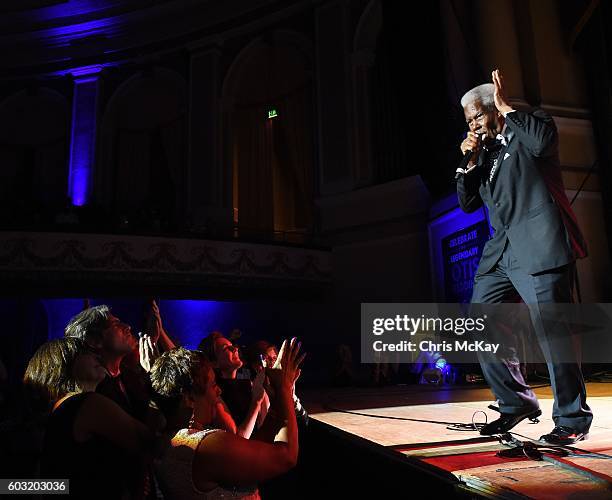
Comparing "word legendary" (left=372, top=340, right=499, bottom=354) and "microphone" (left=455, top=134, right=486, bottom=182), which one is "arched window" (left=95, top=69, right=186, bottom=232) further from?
"microphone" (left=455, top=134, right=486, bottom=182)

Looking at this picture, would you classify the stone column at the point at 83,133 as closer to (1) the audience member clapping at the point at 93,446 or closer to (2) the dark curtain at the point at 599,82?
(2) the dark curtain at the point at 599,82

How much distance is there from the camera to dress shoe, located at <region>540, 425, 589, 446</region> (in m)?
1.59

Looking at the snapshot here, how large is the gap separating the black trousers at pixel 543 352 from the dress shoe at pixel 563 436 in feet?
0.05

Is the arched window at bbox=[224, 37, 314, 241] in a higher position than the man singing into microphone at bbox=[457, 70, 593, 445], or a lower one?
higher

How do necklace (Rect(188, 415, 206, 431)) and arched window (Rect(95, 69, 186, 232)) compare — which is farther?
arched window (Rect(95, 69, 186, 232))

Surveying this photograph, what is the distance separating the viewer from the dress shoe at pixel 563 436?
1590 millimetres

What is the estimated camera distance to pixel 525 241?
1.79m

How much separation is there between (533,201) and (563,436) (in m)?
0.81

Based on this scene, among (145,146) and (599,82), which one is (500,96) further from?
(145,146)

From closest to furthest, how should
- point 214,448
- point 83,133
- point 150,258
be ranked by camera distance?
1. point 214,448
2. point 150,258
3. point 83,133

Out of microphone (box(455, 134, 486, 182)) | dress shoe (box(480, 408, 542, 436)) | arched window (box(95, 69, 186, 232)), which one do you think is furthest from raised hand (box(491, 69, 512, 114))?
arched window (box(95, 69, 186, 232))

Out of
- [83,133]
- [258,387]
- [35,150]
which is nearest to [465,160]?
[258,387]

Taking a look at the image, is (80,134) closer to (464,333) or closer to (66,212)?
(66,212)

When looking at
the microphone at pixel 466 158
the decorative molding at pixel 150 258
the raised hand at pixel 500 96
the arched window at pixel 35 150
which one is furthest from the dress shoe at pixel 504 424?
the arched window at pixel 35 150
